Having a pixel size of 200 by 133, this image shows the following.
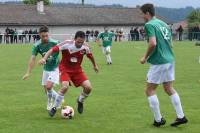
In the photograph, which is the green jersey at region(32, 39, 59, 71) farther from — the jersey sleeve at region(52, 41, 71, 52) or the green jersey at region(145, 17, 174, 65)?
the green jersey at region(145, 17, 174, 65)

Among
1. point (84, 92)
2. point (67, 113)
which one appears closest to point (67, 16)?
point (84, 92)

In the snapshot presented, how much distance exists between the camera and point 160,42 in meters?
10.1

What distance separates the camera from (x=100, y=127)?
10711 mm

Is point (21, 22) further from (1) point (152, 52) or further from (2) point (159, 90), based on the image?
(1) point (152, 52)

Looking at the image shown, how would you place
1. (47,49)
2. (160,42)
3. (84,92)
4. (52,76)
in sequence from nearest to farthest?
(160,42)
(84,92)
(47,49)
(52,76)

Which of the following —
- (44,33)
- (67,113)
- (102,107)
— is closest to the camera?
(67,113)

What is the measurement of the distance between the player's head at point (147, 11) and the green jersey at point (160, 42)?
0.31 ft

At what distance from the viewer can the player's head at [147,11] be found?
1002 centimetres

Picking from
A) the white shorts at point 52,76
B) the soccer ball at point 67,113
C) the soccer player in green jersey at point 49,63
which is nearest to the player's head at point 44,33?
the soccer player in green jersey at point 49,63

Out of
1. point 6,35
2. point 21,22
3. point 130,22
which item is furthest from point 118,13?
point 6,35

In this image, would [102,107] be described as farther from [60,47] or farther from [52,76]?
[60,47]

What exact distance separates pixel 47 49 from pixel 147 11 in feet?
10.1

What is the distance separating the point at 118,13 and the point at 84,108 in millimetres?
83073

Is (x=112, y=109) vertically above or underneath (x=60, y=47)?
underneath
